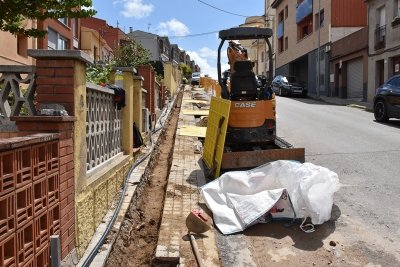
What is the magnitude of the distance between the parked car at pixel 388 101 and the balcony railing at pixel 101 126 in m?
9.98

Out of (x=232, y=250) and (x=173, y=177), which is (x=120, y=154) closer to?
(x=173, y=177)

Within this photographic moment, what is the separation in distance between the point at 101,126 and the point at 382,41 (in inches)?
789

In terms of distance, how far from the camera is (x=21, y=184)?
2648 mm

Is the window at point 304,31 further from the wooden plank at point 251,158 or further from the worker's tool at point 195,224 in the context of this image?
the worker's tool at point 195,224

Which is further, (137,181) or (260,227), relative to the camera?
(137,181)

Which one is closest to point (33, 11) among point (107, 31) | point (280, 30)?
point (280, 30)

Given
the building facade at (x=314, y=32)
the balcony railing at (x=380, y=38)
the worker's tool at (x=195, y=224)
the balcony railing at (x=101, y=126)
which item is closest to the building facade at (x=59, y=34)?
the balcony railing at (x=101, y=126)

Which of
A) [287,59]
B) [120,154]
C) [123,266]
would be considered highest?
[287,59]

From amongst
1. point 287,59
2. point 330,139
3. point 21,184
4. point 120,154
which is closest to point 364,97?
point 330,139

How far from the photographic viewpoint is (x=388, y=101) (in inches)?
521

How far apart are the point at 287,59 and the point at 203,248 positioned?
37267mm

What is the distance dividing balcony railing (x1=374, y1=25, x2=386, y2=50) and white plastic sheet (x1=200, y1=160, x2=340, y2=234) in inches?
730

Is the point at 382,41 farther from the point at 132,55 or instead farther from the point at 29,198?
the point at 29,198

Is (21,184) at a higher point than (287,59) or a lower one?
lower
